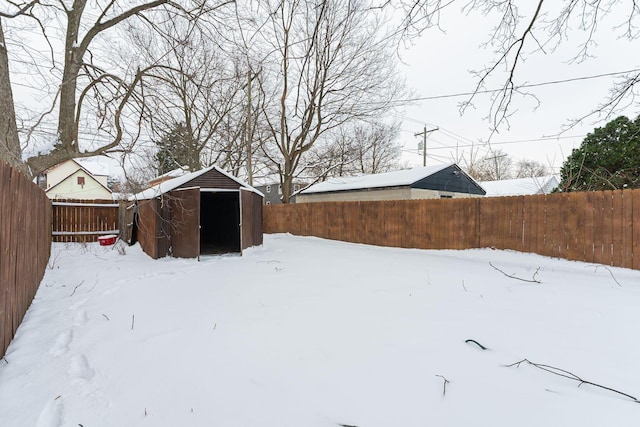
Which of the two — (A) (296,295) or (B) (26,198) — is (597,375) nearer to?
(A) (296,295)

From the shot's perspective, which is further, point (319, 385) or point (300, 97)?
point (300, 97)

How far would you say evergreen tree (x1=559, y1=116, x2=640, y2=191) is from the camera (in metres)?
8.93

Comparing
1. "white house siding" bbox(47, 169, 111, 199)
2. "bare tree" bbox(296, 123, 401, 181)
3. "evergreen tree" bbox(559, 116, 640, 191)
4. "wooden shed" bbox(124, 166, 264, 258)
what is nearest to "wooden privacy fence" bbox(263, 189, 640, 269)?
"evergreen tree" bbox(559, 116, 640, 191)

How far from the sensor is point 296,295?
166 inches

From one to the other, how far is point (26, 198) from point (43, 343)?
1744 mm

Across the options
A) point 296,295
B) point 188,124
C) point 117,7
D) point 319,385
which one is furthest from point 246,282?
point 188,124

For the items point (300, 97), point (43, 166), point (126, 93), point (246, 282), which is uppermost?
point (300, 97)

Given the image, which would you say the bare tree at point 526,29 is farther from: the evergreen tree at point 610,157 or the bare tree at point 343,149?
the bare tree at point 343,149

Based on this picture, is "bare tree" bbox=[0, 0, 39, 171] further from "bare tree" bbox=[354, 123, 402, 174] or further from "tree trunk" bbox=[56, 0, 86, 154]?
"bare tree" bbox=[354, 123, 402, 174]

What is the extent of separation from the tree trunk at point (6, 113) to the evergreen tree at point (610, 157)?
1255 cm

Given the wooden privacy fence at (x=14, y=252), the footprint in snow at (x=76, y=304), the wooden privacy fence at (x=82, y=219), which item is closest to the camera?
the wooden privacy fence at (x=14, y=252)

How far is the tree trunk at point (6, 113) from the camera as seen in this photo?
505 centimetres

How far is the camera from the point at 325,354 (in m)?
2.48

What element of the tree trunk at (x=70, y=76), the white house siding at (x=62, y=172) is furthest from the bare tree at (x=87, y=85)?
the white house siding at (x=62, y=172)
